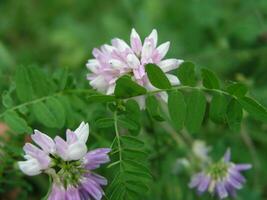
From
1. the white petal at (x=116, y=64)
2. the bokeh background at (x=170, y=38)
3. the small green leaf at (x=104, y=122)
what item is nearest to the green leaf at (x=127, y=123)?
the small green leaf at (x=104, y=122)

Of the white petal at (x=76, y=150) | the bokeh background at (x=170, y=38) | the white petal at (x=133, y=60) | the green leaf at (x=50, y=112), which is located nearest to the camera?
the white petal at (x=76, y=150)

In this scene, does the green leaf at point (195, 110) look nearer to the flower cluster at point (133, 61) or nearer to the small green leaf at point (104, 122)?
the flower cluster at point (133, 61)

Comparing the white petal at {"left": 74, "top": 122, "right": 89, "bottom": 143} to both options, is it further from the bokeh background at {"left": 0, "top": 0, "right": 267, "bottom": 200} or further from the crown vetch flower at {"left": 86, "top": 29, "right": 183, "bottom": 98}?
the bokeh background at {"left": 0, "top": 0, "right": 267, "bottom": 200}

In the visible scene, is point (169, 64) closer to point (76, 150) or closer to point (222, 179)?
point (76, 150)

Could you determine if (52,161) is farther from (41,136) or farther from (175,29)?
(175,29)

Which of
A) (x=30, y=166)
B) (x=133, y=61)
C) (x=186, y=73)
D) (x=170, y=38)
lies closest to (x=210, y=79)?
(x=186, y=73)

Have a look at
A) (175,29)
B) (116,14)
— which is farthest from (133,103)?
(116,14)

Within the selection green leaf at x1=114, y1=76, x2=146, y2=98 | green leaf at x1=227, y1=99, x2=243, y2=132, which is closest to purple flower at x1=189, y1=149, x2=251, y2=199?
green leaf at x1=227, y1=99, x2=243, y2=132
